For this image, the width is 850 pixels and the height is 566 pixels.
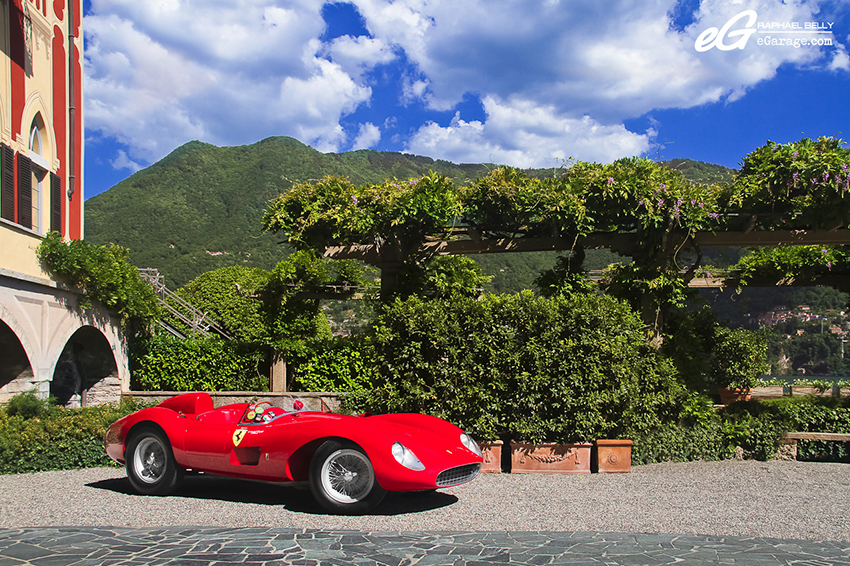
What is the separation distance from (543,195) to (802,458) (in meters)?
5.16

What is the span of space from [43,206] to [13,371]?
10.1 feet

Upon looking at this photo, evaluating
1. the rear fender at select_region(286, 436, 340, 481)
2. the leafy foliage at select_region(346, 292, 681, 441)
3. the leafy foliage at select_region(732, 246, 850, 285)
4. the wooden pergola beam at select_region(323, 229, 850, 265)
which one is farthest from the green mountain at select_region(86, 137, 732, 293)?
the rear fender at select_region(286, 436, 340, 481)

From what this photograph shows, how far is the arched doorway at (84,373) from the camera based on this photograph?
533 inches

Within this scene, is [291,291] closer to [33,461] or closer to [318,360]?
[318,360]

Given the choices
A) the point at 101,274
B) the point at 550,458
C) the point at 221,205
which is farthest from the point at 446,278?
the point at 221,205

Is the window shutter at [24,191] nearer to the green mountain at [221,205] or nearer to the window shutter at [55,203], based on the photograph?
the window shutter at [55,203]

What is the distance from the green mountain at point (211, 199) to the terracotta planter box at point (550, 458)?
28.3m

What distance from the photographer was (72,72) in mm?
12781

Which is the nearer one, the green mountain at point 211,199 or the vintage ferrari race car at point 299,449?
the vintage ferrari race car at point 299,449

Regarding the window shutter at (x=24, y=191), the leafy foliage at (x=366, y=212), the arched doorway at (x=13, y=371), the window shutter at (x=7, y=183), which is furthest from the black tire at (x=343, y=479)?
the window shutter at (x=24, y=191)

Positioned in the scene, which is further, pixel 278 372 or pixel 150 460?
pixel 278 372

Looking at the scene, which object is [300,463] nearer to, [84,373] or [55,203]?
[55,203]

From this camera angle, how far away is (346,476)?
551cm

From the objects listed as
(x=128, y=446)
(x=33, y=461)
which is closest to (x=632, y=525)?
(x=128, y=446)
